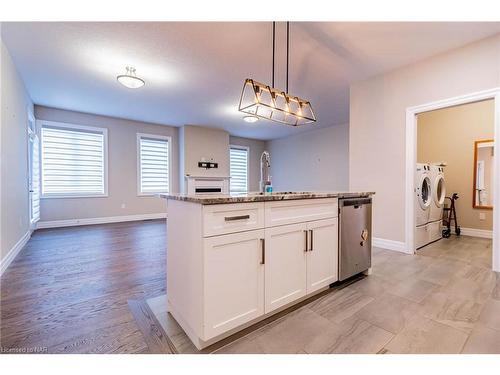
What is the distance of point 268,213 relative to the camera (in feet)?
5.29

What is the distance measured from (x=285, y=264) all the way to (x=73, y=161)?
19.1 feet

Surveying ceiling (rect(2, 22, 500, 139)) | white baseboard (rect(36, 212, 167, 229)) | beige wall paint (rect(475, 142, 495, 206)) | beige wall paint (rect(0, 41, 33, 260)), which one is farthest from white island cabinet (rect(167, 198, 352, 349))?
white baseboard (rect(36, 212, 167, 229))

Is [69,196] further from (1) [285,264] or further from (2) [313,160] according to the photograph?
(2) [313,160]

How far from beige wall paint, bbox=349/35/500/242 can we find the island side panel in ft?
10.1

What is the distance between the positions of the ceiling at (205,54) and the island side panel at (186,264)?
81.0 inches

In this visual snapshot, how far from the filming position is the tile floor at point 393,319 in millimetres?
1396

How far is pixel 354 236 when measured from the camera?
90.4 inches

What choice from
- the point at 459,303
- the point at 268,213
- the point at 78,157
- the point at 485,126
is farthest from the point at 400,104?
the point at 78,157

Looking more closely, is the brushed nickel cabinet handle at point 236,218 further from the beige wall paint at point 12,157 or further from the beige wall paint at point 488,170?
the beige wall paint at point 488,170

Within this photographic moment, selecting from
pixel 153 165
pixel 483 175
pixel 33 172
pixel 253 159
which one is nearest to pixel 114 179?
pixel 153 165

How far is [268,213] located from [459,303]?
1.75 meters

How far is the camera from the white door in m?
4.20

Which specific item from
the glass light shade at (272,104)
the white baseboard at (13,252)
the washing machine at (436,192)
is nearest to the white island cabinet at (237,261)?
the glass light shade at (272,104)
